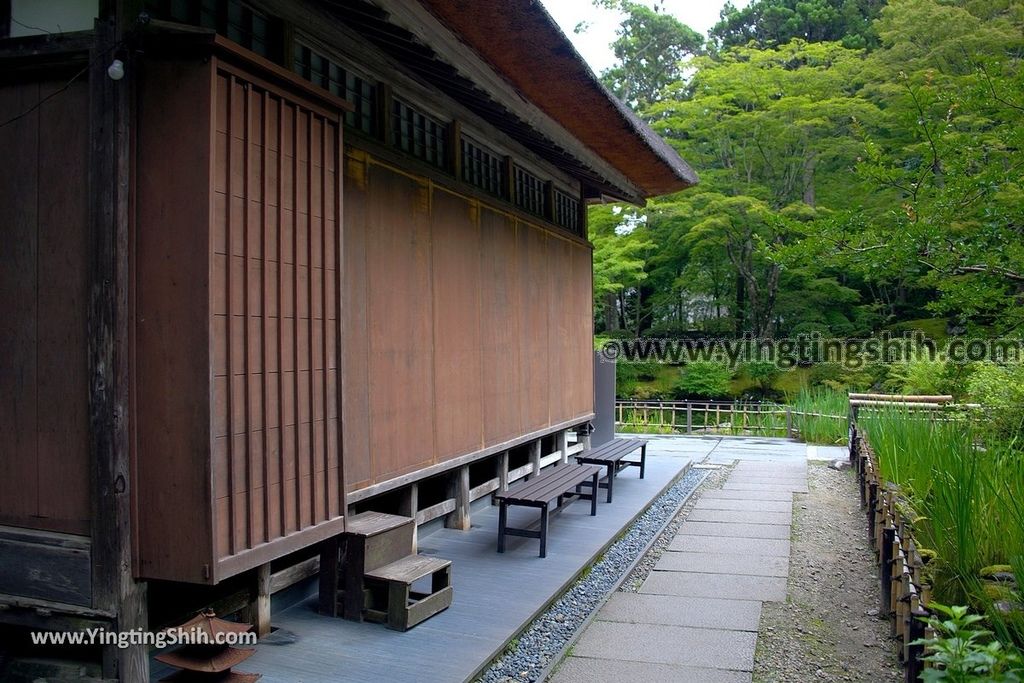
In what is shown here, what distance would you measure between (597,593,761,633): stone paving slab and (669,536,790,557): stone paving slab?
4.42 ft

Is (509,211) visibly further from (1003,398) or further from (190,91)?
(1003,398)

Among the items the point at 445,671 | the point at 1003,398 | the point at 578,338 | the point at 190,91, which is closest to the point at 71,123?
the point at 190,91

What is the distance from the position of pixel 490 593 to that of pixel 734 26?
2350 centimetres

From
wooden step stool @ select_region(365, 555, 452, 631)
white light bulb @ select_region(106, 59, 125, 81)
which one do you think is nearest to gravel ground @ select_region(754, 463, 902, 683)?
wooden step stool @ select_region(365, 555, 452, 631)

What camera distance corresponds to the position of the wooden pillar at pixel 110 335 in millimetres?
2963

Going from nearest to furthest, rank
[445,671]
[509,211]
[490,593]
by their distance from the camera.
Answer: [445,671]
[490,593]
[509,211]

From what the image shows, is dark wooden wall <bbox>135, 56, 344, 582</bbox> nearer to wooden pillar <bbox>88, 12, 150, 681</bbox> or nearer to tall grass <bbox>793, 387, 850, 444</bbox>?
wooden pillar <bbox>88, 12, 150, 681</bbox>

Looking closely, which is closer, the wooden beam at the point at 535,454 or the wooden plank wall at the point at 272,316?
Result: the wooden plank wall at the point at 272,316

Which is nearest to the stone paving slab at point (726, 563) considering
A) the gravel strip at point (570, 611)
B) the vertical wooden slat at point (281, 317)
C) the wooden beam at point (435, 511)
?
the gravel strip at point (570, 611)

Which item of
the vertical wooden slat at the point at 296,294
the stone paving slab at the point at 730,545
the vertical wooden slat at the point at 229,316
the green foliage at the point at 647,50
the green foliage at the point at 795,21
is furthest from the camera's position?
the green foliage at the point at 647,50

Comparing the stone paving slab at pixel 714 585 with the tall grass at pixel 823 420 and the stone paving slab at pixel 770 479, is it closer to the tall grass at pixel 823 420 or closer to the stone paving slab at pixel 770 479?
the stone paving slab at pixel 770 479

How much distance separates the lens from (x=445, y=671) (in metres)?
3.66

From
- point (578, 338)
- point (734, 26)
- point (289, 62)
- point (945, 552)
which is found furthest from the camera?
point (734, 26)

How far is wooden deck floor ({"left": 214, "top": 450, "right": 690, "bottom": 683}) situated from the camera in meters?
3.64
